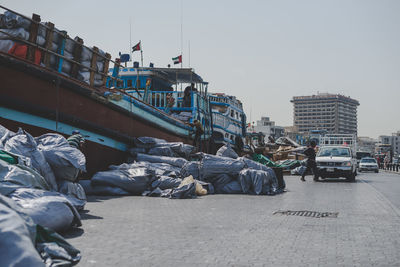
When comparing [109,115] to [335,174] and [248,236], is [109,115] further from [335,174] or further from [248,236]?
[335,174]

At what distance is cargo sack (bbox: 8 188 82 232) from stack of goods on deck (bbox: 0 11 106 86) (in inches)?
223

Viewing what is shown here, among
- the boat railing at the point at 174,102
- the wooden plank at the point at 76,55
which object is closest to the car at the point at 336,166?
the boat railing at the point at 174,102

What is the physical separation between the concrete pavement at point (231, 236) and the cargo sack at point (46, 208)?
0.70ft

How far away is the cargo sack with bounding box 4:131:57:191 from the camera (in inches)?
285

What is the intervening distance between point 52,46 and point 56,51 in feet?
0.96

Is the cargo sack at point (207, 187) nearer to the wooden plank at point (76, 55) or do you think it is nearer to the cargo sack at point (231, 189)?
the cargo sack at point (231, 189)

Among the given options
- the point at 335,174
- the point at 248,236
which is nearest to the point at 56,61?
the point at 248,236

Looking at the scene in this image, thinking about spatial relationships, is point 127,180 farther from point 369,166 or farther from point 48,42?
point 369,166

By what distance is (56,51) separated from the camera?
38.7 ft

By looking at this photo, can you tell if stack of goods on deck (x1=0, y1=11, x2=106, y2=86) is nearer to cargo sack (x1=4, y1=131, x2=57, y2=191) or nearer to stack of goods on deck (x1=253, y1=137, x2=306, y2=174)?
cargo sack (x1=4, y1=131, x2=57, y2=191)

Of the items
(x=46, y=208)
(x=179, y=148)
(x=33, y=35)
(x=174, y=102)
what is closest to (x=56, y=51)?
(x=33, y=35)

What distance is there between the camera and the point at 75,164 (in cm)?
768

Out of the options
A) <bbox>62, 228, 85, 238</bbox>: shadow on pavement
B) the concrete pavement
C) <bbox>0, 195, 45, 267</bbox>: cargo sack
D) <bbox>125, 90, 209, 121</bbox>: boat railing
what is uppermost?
<bbox>125, 90, 209, 121</bbox>: boat railing

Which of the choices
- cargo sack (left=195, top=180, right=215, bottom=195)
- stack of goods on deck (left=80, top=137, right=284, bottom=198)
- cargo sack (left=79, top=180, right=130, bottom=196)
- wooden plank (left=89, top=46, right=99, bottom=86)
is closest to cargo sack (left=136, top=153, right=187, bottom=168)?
stack of goods on deck (left=80, top=137, right=284, bottom=198)
